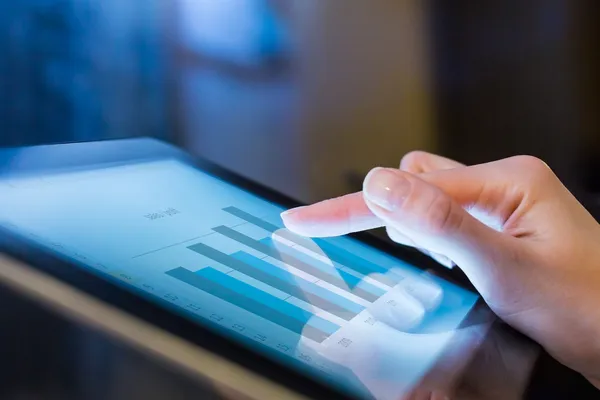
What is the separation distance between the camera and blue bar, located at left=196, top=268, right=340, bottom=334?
16.2 inches

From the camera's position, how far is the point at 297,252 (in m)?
0.51

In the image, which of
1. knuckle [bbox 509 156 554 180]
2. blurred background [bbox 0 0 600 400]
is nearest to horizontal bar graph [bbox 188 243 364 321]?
knuckle [bbox 509 156 554 180]

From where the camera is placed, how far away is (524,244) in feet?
1.51

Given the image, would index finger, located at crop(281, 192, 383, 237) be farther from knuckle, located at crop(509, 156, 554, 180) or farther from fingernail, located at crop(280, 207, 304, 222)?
knuckle, located at crop(509, 156, 554, 180)

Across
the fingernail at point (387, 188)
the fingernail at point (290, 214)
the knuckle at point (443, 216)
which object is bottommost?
the fingernail at point (290, 214)

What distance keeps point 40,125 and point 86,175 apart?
16cm

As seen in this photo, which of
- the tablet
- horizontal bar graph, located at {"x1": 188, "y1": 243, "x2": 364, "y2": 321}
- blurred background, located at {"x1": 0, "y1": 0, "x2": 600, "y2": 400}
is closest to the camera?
the tablet

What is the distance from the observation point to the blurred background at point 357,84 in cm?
75

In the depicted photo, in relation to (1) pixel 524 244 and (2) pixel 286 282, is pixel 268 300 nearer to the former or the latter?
(2) pixel 286 282

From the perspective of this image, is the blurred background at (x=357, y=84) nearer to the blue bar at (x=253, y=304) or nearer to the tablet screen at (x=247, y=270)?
the tablet screen at (x=247, y=270)

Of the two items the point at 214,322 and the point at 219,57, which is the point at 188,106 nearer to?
the point at 219,57

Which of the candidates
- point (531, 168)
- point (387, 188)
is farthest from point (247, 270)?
point (531, 168)

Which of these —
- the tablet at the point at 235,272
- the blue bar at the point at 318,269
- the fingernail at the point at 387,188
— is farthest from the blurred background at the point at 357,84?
the fingernail at the point at 387,188

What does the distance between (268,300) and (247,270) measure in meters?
0.04
